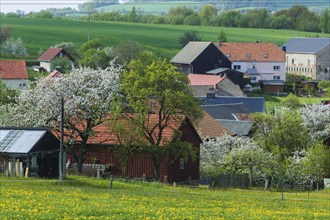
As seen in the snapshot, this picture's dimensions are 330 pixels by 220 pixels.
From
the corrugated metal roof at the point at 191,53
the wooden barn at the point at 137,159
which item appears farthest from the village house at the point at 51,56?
the wooden barn at the point at 137,159

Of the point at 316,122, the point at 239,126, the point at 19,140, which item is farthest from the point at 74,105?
the point at 316,122

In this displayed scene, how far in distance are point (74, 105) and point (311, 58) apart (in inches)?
3583

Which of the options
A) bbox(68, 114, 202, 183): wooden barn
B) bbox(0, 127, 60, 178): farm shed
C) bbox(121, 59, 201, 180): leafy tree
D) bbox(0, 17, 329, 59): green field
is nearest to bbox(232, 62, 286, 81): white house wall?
bbox(0, 17, 329, 59): green field

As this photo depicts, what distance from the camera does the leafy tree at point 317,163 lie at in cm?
4841

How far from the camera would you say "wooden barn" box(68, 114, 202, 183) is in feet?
151

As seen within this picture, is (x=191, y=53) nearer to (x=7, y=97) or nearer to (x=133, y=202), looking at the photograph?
(x=7, y=97)

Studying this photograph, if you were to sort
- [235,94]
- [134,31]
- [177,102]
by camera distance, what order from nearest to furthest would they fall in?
[177,102] → [235,94] → [134,31]

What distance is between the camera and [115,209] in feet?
86.3

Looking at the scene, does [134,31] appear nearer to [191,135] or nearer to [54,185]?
[191,135]

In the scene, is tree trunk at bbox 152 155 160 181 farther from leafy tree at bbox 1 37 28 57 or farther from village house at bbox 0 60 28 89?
leafy tree at bbox 1 37 28 57

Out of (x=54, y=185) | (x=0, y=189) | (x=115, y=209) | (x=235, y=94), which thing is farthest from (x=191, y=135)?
(x=235, y=94)

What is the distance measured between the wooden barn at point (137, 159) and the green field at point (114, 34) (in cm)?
7963

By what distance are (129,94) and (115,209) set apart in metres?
19.0

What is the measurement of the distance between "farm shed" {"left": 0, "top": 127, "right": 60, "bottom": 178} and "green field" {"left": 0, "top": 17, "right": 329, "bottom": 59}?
84789 mm
